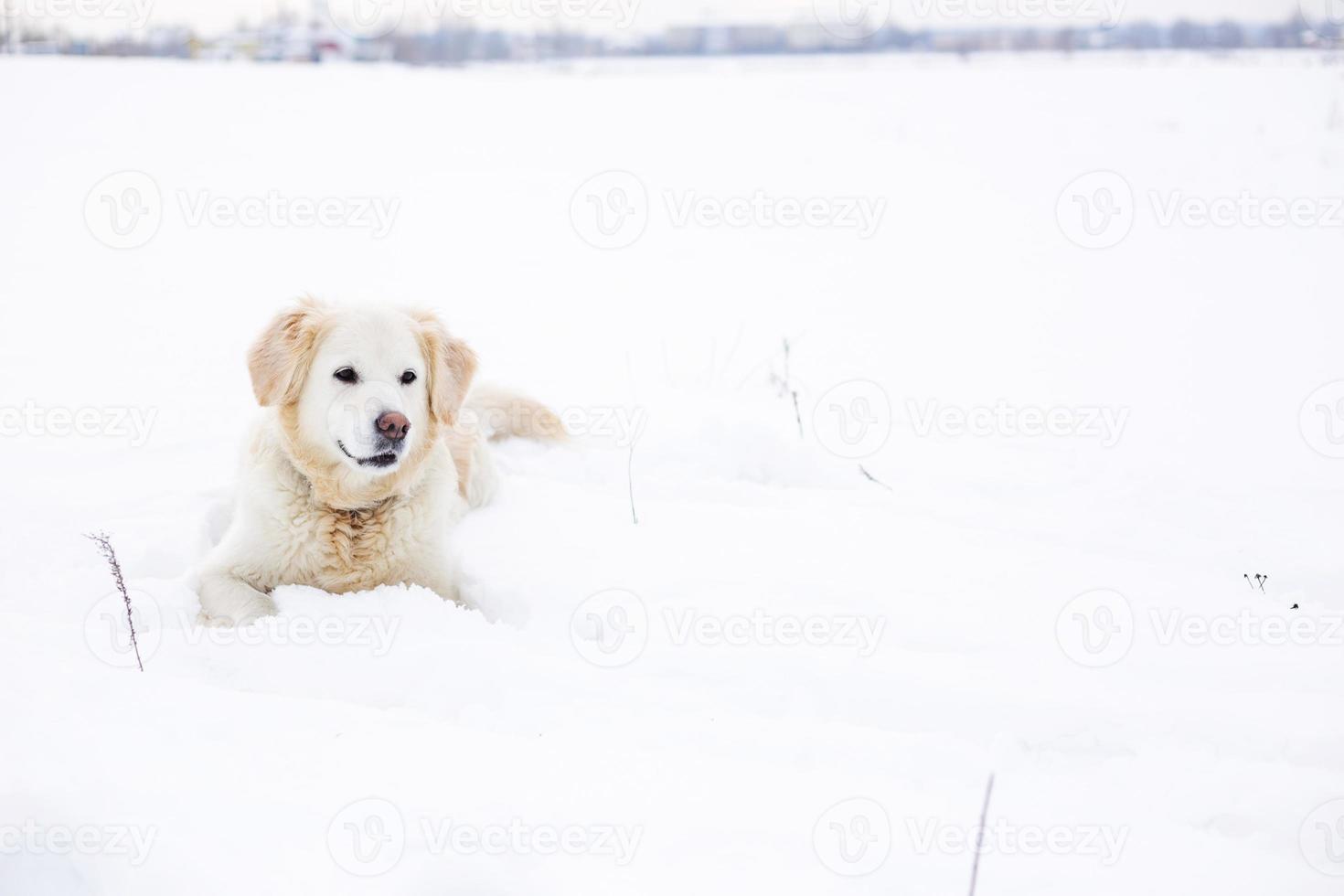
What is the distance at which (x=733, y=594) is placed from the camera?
315 cm

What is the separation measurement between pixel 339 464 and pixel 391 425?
0.41 meters

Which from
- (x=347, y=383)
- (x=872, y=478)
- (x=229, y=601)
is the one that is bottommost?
(x=229, y=601)

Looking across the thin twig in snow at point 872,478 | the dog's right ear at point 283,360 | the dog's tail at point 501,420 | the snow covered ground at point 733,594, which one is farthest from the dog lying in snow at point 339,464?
the thin twig in snow at point 872,478

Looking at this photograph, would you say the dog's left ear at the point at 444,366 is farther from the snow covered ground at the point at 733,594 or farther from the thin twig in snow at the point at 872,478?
the thin twig in snow at the point at 872,478

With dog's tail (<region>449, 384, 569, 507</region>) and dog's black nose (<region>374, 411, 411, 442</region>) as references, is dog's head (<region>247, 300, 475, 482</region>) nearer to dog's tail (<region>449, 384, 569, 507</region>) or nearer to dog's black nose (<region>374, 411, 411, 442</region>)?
dog's black nose (<region>374, 411, 411, 442</region>)

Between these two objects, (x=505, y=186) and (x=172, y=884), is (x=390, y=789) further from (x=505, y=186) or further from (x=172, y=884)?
(x=505, y=186)

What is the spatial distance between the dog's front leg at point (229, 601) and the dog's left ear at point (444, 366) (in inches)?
37.4

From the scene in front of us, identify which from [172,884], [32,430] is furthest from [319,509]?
[32,430]

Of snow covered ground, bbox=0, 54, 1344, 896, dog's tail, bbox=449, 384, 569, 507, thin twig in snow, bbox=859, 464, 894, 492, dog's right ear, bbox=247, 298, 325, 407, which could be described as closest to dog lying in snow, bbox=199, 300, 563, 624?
dog's right ear, bbox=247, 298, 325, 407

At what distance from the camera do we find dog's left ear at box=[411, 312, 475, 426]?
342 centimetres

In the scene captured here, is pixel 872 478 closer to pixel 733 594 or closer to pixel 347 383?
pixel 733 594

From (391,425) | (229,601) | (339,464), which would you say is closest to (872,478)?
(391,425)

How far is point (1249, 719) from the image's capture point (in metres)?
2.38

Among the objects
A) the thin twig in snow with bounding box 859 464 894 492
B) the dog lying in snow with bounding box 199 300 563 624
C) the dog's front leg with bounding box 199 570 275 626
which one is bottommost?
the dog's front leg with bounding box 199 570 275 626
